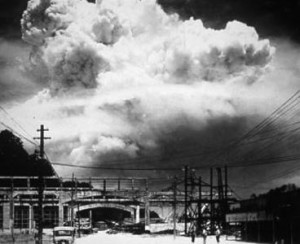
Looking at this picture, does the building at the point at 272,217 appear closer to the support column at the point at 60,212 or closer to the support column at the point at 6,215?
the support column at the point at 60,212

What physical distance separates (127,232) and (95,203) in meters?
10.6

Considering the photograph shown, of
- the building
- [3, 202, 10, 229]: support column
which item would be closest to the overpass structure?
[3, 202, 10, 229]: support column

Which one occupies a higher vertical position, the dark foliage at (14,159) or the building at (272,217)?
the dark foliage at (14,159)

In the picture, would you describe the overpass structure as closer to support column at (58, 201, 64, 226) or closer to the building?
support column at (58, 201, 64, 226)

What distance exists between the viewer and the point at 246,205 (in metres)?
56.8

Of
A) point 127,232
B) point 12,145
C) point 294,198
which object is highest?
point 12,145

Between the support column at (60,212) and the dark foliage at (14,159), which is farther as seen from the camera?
the dark foliage at (14,159)

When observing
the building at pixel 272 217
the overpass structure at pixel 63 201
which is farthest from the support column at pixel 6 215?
the building at pixel 272 217

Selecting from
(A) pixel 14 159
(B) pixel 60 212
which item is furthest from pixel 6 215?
(A) pixel 14 159

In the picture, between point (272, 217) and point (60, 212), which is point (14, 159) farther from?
point (272, 217)

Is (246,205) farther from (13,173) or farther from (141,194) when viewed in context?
(13,173)

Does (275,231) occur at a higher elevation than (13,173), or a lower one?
lower

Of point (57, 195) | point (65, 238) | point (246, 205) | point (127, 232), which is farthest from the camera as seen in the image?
point (57, 195)

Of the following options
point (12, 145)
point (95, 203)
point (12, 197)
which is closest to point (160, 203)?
point (95, 203)
